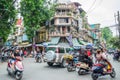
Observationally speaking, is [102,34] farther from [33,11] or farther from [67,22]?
[33,11]

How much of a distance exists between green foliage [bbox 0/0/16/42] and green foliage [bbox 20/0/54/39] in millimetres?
12452

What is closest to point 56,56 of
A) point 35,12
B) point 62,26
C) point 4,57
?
point 4,57

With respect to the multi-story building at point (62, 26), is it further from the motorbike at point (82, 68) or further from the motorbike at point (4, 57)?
the motorbike at point (82, 68)

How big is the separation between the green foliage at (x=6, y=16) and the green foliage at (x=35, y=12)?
1245 centimetres

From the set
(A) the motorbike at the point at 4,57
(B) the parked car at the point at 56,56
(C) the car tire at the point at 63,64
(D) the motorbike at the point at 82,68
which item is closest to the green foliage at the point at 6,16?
(A) the motorbike at the point at 4,57

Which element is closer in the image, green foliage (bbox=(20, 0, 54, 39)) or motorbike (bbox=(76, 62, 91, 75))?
motorbike (bbox=(76, 62, 91, 75))

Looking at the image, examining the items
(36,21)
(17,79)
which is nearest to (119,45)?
(36,21)

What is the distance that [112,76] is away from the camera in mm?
13414

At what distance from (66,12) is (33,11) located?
51.8 ft

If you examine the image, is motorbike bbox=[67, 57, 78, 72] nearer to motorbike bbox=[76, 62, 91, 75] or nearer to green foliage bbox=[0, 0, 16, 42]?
motorbike bbox=[76, 62, 91, 75]

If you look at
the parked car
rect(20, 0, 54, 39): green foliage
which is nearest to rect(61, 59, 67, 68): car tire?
the parked car

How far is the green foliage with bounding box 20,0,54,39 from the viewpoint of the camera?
43.9 m

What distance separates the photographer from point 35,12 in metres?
45.4

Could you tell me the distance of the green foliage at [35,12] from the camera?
43938mm
